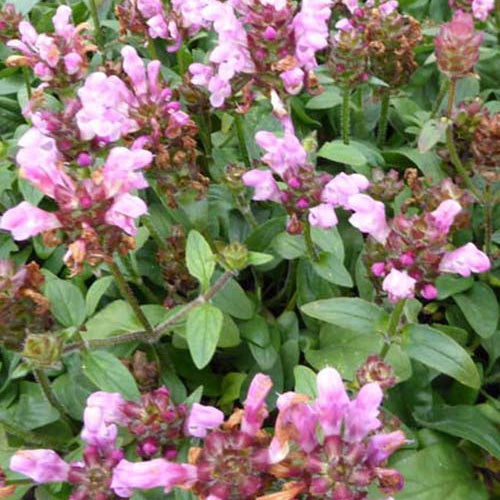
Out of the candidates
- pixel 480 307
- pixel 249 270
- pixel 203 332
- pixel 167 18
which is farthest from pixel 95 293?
pixel 480 307

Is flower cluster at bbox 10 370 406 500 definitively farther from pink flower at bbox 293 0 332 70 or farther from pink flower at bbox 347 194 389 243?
pink flower at bbox 293 0 332 70

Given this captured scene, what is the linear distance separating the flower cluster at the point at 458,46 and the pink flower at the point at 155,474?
1256 mm

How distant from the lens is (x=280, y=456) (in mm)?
1429

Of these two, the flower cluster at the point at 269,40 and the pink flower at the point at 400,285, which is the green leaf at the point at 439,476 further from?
the flower cluster at the point at 269,40

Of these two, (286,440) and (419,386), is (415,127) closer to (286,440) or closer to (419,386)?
(419,386)

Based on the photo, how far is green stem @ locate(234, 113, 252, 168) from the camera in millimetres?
2492

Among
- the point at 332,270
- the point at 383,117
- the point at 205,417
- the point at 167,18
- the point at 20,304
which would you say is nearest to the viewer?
the point at 205,417

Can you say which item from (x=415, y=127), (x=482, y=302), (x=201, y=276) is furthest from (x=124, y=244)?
(x=415, y=127)

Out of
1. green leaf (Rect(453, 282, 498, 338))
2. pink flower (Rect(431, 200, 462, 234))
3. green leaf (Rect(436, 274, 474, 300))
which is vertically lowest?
green leaf (Rect(453, 282, 498, 338))

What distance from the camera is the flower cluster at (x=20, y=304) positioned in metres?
1.88

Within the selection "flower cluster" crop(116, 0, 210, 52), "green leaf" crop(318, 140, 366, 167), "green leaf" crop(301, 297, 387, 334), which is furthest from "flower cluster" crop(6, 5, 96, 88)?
"green leaf" crop(301, 297, 387, 334)

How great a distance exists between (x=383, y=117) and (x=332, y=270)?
2.65 feet

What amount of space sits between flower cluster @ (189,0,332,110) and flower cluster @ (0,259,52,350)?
80cm

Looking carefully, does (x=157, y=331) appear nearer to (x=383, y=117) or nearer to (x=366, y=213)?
(x=366, y=213)
